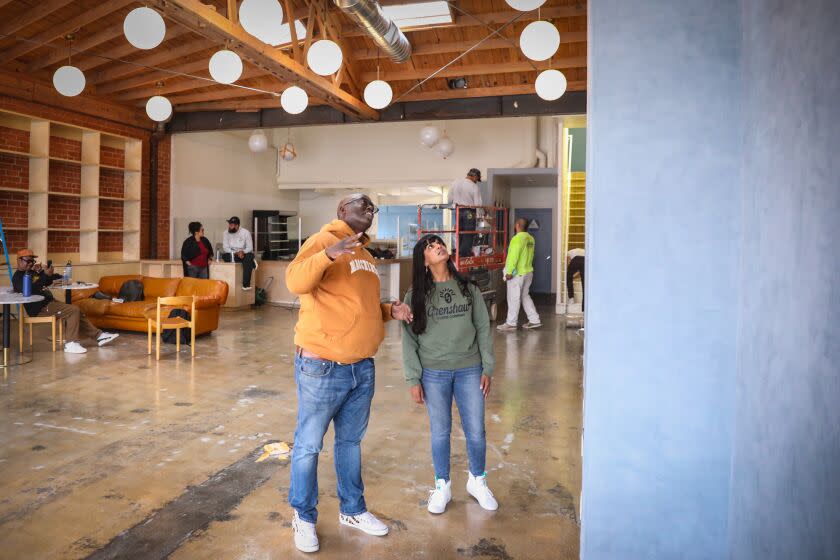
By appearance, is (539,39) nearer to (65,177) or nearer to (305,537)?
(305,537)

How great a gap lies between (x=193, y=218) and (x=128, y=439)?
8913 millimetres

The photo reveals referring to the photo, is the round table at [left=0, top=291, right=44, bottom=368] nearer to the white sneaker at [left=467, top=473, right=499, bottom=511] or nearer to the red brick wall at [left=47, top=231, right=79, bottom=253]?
the red brick wall at [left=47, top=231, right=79, bottom=253]

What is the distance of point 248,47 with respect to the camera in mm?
6703

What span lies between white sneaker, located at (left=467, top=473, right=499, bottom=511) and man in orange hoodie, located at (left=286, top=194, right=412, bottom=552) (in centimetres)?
77

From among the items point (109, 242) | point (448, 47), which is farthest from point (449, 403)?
point (109, 242)

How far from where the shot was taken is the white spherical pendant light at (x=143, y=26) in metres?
4.55

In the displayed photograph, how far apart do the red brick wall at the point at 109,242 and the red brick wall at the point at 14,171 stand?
1800 millimetres

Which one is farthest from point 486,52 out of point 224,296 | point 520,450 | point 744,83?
point 744,83

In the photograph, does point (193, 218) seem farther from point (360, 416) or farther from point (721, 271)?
point (721, 271)

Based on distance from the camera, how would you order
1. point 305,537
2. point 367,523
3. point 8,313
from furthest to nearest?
point 8,313 < point 367,523 < point 305,537

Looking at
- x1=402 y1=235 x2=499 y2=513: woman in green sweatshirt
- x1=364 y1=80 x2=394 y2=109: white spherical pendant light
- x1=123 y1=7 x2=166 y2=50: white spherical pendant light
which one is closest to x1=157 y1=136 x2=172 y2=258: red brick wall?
x1=364 y1=80 x2=394 y2=109: white spherical pendant light

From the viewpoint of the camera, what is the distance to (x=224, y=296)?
8273mm

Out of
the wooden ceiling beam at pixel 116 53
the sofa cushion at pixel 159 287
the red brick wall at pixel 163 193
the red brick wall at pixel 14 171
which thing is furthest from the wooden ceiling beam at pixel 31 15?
the red brick wall at pixel 163 193

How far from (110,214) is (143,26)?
7606mm
